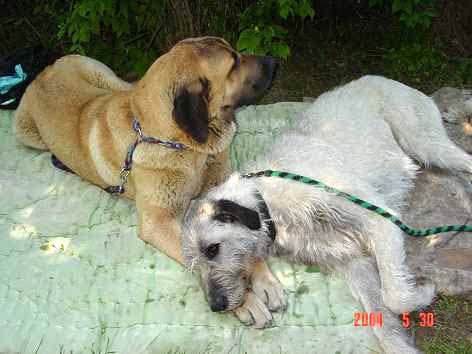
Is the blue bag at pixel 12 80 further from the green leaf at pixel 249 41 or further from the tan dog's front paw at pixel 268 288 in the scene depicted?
the tan dog's front paw at pixel 268 288

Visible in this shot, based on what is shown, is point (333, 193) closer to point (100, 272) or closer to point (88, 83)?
point (100, 272)

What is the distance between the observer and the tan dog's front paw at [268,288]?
129 inches

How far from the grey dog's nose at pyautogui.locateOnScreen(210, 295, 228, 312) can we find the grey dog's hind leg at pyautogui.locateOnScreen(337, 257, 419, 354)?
833 mm

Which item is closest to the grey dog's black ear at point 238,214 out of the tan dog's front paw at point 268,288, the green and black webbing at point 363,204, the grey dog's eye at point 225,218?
the grey dog's eye at point 225,218

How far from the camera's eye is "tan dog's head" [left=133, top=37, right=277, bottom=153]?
3.32 m

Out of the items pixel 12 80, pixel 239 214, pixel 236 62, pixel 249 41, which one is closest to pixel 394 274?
pixel 239 214

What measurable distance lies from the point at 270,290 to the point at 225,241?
474 mm

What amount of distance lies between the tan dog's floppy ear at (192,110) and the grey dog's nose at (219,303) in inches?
40.3

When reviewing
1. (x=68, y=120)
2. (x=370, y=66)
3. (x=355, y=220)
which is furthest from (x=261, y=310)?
(x=370, y=66)

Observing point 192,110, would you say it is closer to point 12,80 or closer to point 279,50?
point 279,50

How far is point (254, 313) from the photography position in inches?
126

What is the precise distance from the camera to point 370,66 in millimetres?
6086

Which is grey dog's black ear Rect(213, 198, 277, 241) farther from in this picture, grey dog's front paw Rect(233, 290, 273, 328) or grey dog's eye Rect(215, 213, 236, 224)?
grey dog's front paw Rect(233, 290, 273, 328)

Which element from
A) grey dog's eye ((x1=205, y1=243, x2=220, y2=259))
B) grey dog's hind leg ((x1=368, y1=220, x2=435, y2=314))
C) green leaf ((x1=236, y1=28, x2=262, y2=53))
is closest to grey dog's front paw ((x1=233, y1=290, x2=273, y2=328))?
grey dog's eye ((x1=205, y1=243, x2=220, y2=259))
